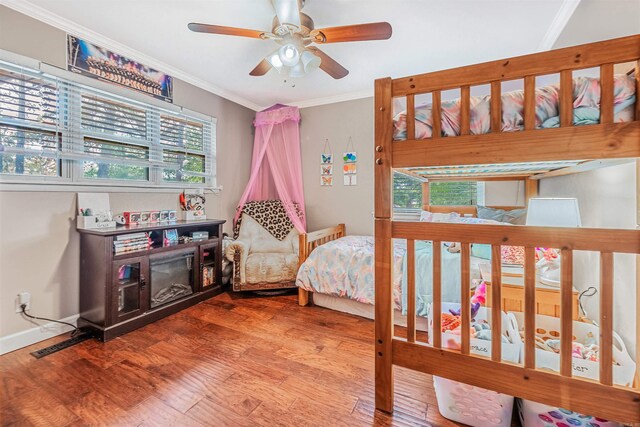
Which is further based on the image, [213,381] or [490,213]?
[490,213]

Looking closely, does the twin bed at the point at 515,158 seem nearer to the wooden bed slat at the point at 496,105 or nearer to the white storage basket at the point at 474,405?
the wooden bed slat at the point at 496,105

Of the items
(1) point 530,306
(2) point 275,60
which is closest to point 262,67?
(2) point 275,60

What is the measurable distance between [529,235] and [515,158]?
1.04 ft

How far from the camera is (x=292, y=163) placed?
12.0ft

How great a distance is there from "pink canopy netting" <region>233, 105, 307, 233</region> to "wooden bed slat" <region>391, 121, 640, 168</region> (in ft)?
7.96

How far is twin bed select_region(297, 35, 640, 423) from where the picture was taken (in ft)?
3.20

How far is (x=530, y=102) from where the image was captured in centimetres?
106

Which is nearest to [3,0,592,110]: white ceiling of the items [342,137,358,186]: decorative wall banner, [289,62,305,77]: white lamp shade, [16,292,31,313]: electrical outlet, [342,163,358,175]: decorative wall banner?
[289,62,305,77]: white lamp shade

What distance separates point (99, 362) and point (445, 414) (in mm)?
2122

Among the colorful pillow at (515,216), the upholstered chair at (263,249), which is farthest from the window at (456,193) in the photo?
the upholstered chair at (263,249)

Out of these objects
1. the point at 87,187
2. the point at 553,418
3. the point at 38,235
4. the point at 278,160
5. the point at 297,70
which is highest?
the point at 297,70

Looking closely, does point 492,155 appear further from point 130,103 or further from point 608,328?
point 130,103

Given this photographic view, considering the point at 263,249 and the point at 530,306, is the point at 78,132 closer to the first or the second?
the point at 263,249

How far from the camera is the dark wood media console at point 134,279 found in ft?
6.74
